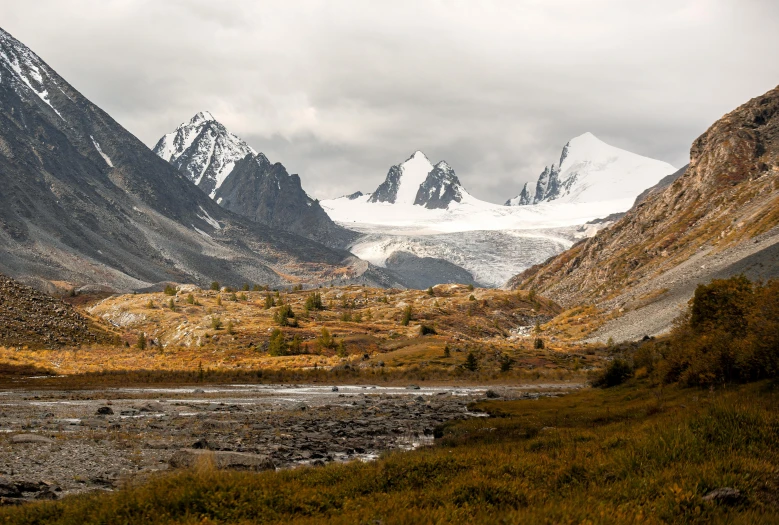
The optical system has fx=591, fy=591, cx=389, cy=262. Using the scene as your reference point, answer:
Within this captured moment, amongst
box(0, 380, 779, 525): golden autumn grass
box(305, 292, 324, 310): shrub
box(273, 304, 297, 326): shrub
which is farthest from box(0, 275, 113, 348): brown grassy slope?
box(0, 380, 779, 525): golden autumn grass

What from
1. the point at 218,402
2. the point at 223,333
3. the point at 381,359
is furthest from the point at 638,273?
the point at 218,402

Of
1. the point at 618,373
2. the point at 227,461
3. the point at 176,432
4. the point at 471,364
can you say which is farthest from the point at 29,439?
the point at 471,364

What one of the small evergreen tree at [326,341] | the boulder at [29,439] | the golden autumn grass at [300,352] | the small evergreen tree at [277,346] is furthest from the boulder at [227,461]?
the small evergreen tree at [326,341]

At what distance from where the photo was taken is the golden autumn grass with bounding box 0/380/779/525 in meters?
11.9

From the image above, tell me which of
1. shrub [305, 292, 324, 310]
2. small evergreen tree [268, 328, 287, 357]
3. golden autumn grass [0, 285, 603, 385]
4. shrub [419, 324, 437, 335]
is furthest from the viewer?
shrub [305, 292, 324, 310]

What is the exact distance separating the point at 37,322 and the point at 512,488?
106167mm

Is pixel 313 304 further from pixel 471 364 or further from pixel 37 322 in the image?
pixel 471 364

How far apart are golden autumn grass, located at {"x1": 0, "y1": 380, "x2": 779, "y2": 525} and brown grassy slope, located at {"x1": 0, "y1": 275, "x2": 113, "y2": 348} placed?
94209 millimetres

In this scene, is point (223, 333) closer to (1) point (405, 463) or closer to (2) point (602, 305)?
(2) point (602, 305)

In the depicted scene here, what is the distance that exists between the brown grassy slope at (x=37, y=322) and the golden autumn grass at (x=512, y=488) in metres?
94.2

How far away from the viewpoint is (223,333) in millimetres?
140750

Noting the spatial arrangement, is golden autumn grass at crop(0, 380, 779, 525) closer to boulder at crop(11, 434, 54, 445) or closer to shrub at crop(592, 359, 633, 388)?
boulder at crop(11, 434, 54, 445)

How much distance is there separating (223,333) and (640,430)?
130455mm

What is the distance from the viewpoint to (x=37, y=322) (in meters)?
99.7
